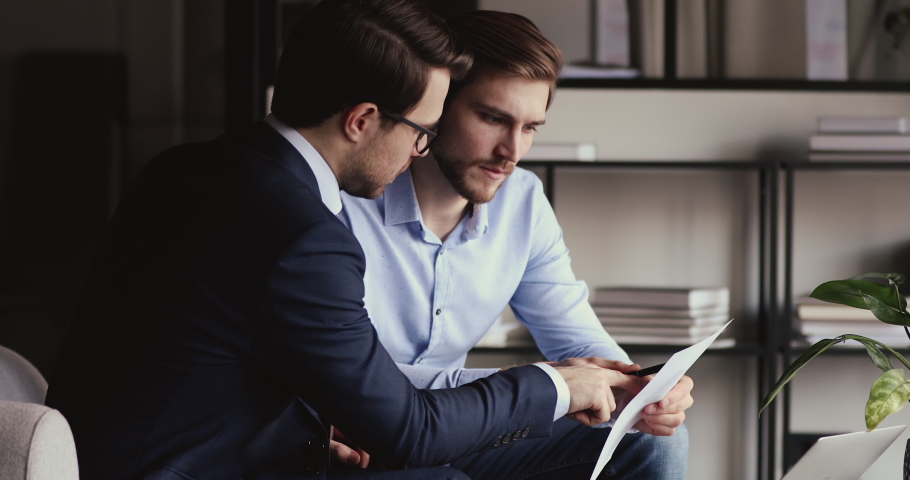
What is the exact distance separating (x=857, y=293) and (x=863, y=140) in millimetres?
1324

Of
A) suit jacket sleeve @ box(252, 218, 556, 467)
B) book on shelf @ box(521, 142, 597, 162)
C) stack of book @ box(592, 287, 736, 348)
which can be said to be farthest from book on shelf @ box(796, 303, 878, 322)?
suit jacket sleeve @ box(252, 218, 556, 467)

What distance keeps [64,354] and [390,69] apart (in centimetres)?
55

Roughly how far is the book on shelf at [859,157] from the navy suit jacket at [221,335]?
1672 mm

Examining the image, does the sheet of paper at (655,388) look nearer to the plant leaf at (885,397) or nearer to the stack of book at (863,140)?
the plant leaf at (885,397)

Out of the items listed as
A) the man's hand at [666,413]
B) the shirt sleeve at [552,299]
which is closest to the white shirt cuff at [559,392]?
the man's hand at [666,413]

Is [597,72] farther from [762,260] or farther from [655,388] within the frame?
[655,388]

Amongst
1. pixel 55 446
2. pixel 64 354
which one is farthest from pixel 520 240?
pixel 55 446

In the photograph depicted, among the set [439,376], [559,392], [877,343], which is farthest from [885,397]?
[439,376]

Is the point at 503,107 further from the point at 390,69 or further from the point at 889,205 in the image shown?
the point at 889,205

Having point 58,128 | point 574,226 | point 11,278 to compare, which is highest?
point 58,128

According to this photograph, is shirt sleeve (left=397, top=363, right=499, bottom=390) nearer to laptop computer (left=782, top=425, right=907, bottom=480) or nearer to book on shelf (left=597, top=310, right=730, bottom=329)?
laptop computer (left=782, top=425, right=907, bottom=480)

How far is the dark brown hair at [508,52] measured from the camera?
64.2 inches

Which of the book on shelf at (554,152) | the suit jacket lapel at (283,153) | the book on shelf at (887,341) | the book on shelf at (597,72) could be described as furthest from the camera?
the book on shelf at (597,72)

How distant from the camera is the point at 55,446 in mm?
904
